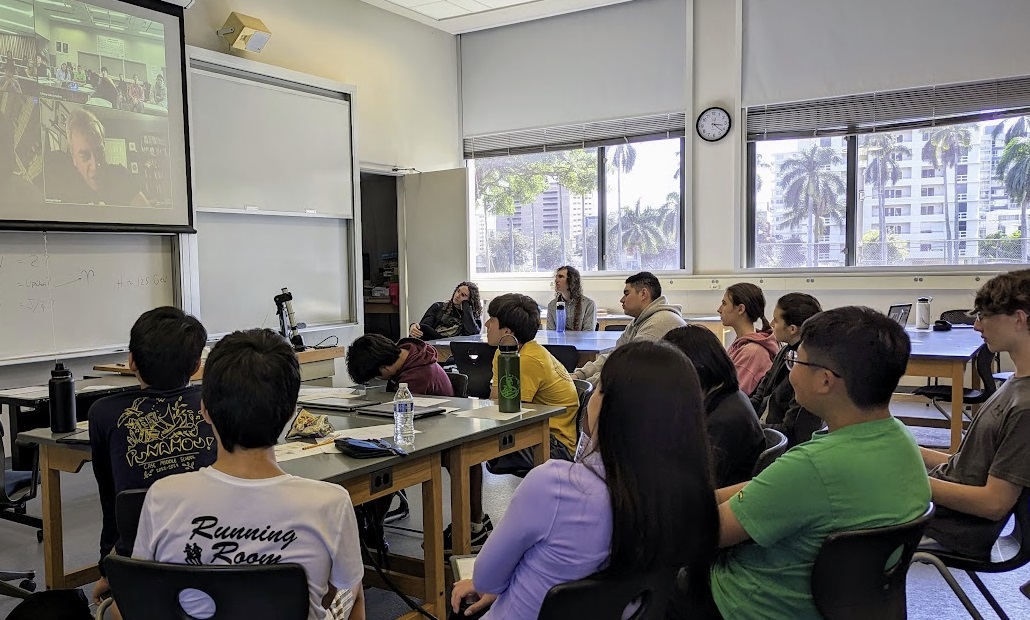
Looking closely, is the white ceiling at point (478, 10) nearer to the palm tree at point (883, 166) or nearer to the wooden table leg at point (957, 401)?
the palm tree at point (883, 166)

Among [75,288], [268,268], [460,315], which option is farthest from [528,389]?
[268,268]

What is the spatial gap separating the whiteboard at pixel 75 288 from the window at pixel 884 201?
5113 millimetres

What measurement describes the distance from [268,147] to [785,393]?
469 cm

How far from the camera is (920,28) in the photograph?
6.23 meters

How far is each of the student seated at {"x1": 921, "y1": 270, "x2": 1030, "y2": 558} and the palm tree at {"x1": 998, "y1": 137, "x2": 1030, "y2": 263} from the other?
16.1 ft

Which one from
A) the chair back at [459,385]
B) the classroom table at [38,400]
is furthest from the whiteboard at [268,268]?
the chair back at [459,385]

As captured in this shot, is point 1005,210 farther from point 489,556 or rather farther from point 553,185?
point 489,556

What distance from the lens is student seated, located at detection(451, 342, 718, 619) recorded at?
1.27 meters

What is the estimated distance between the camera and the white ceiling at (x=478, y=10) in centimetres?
731

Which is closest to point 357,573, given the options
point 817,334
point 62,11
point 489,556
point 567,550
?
point 489,556

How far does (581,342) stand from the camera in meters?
4.96

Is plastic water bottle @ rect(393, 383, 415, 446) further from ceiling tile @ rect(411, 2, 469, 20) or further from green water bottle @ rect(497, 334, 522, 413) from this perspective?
ceiling tile @ rect(411, 2, 469, 20)

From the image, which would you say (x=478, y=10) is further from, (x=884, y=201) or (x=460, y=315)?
(x=884, y=201)

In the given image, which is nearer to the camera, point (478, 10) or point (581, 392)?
point (581, 392)
